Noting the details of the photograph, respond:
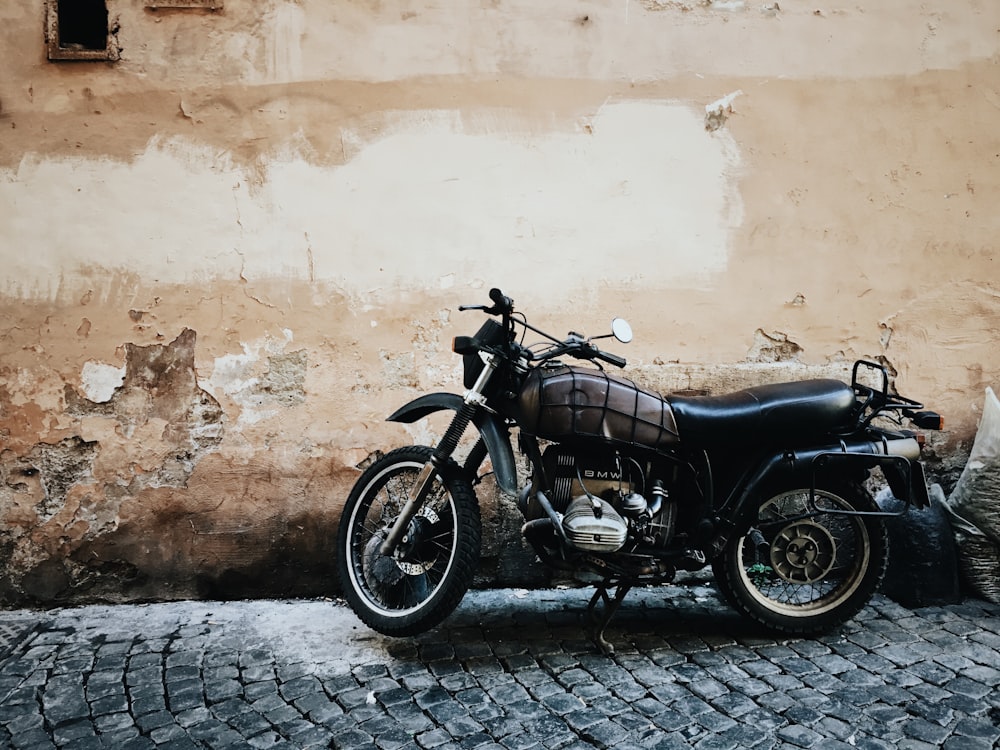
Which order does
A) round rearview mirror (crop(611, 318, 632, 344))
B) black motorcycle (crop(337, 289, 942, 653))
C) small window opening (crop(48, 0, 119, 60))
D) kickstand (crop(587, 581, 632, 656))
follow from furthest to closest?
1. small window opening (crop(48, 0, 119, 60))
2. kickstand (crop(587, 581, 632, 656))
3. black motorcycle (crop(337, 289, 942, 653))
4. round rearview mirror (crop(611, 318, 632, 344))

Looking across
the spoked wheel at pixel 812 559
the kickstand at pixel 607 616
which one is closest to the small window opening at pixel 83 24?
the kickstand at pixel 607 616

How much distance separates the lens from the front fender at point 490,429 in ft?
11.5

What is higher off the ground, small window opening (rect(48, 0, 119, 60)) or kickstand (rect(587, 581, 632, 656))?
small window opening (rect(48, 0, 119, 60))

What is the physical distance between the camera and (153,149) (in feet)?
13.7

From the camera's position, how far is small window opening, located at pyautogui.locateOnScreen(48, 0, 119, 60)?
13.5 ft

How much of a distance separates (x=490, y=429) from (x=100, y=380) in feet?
6.54

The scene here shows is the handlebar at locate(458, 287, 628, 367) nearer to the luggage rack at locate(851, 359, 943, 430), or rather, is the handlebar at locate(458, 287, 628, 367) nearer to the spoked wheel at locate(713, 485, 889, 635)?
the spoked wheel at locate(713, 485, 889, 635)

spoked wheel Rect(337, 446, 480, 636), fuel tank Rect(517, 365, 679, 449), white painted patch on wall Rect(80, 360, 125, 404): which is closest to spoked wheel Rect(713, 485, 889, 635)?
fuel tank Rect(517, 365, 679, 449)

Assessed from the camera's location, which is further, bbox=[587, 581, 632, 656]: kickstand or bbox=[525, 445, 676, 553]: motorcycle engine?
bbox=[587, 581, 632, 656]: kickstand

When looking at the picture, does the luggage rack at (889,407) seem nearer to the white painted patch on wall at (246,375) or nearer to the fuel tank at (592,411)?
the fuel tank at (592,411)

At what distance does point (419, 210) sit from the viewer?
4289mm

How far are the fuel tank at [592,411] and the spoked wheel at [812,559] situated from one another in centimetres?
65

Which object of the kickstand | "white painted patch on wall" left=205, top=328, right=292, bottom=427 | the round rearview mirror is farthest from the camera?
"white painted patch on wall" left=205, top=328, right=292, bottom=427

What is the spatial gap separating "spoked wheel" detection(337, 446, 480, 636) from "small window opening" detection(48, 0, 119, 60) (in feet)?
7.98
